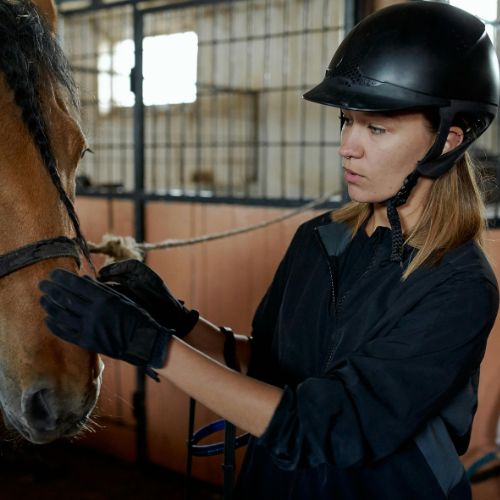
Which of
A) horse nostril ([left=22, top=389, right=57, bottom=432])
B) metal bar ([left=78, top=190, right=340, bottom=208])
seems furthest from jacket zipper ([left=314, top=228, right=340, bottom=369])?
metal bar ([left=78, top=190, right=340, bottom=208])

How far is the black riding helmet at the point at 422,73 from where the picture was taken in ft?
3.62

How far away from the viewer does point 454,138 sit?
1173 millimetres

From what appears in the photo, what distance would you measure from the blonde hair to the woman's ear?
1.2 inches

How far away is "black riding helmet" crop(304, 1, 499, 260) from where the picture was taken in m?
1.10

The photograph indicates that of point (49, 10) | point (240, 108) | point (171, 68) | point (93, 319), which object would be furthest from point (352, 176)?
point (171, 68)

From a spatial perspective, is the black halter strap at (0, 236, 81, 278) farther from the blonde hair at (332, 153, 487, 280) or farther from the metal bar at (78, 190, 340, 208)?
the metal bar at (78, 190, 340, 208)

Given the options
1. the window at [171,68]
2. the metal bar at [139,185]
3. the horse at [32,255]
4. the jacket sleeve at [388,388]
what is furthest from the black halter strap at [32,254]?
the window at [171,68]

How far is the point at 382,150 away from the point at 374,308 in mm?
268

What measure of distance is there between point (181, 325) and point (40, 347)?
1.22 feet

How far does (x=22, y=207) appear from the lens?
1.02 m

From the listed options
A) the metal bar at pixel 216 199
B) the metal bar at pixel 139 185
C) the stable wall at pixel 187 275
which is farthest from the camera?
the metal bar at pixel 139 185

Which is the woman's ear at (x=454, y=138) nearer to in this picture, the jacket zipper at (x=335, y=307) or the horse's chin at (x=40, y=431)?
the jacket zipper at (x=335, y=307)

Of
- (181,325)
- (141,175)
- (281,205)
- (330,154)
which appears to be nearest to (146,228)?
(141,175)

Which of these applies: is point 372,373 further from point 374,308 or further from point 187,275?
point 187,275
